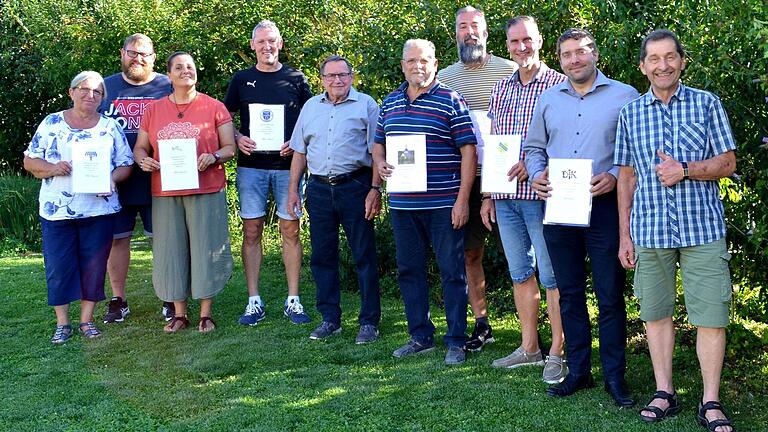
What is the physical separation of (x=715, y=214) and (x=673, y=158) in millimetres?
347

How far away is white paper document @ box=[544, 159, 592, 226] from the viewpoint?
15.7ft

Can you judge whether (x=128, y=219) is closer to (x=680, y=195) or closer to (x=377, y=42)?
(x=377, y=42)

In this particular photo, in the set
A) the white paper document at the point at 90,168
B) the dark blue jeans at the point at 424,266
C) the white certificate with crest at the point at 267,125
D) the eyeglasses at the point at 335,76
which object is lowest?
the dark blue jeans at the point at 424,266

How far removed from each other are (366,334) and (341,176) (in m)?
1.18

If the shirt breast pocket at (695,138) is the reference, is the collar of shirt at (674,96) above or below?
above

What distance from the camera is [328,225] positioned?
6.62m

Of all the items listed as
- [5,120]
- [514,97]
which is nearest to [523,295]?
[514,97]

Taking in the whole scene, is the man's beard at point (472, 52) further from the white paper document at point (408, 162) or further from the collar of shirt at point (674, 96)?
the collar of shirt at point (674, 96)

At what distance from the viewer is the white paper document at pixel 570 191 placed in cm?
480

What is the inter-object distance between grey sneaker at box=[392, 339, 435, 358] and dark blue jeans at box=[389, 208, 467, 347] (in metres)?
0.04

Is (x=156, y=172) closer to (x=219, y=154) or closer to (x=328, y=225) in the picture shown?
(x=219, y=154)

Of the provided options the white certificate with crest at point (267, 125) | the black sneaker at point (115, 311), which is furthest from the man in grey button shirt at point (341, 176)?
the black sneaker at point (115, 311)

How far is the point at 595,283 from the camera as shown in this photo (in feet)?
16.3

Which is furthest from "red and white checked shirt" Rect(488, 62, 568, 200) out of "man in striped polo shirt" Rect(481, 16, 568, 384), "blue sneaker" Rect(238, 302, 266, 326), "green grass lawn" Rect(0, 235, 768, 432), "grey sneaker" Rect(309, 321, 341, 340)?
"blue sneaker" Rect(238, 302, 266, 326)
